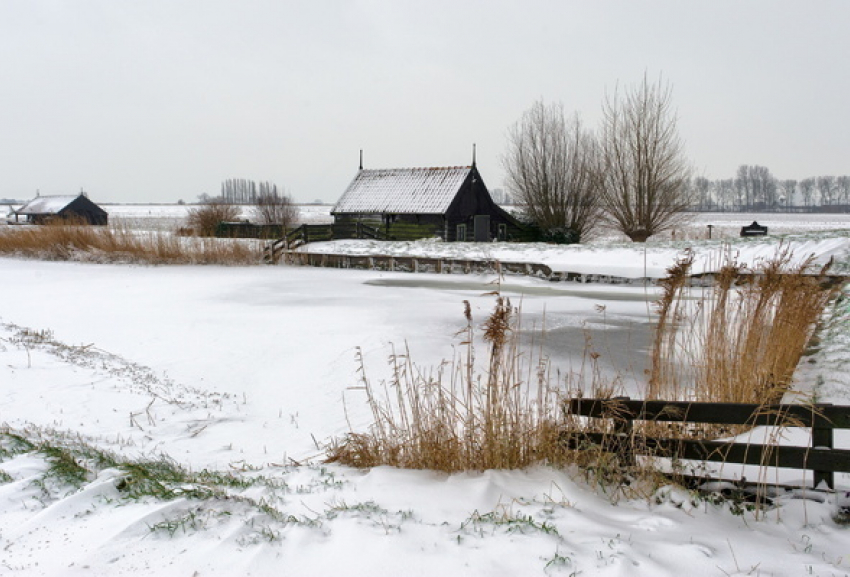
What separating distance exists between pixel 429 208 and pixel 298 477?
26122mm

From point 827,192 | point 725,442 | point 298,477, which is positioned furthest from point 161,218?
point 827,192

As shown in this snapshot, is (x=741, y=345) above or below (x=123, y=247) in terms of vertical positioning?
below

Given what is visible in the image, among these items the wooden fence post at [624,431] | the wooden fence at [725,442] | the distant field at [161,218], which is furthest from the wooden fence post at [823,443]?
the distant field at [161,218]

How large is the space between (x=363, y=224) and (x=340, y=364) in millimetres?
23935

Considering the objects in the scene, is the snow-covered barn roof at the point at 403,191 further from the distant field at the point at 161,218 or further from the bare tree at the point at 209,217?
the distant field at the point at 161,218

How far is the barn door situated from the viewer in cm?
3100

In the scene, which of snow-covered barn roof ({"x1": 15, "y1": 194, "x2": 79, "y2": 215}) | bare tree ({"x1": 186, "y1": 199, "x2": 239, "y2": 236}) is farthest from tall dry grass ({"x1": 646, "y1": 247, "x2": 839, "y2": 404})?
snow-covered barn roof ({"x1": 15, "y1": 194, "x2": 79, "y2": 215})

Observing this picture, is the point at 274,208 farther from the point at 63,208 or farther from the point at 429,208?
the point at 63,208

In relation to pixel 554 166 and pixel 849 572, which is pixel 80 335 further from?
pixel 554 166

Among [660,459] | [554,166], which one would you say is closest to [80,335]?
[660,459]

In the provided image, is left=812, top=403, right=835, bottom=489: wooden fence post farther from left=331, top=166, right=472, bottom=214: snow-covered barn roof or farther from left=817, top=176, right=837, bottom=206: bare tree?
left=817, top=176, right=837, bottom=206: bare tree

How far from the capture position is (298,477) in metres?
4.37

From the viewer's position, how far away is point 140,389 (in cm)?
700

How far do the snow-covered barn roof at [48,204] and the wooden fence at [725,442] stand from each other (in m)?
55.4
